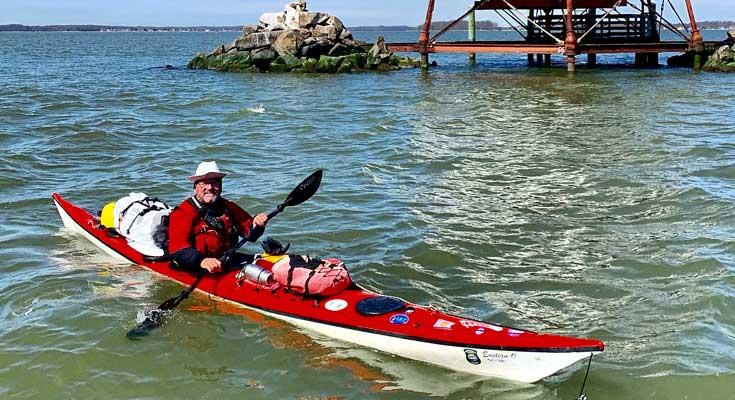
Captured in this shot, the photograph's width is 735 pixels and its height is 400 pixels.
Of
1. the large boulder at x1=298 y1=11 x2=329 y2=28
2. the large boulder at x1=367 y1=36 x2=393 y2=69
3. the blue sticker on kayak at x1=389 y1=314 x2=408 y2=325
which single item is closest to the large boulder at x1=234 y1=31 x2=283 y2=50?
the large boulder at x1=298 y1=11 x2=329 y2=28

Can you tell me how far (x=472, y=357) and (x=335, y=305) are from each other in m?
1.26

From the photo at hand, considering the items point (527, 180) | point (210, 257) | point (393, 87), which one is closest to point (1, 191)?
point (210, 257)

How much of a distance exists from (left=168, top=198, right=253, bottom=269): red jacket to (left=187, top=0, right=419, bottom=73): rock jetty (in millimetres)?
26239

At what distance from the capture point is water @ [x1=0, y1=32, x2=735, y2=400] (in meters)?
5.41

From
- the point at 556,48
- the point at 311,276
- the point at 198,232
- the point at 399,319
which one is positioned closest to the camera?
the point at 399,319

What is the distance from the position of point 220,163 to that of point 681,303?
29.5 feet

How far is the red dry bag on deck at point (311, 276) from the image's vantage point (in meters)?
5.90

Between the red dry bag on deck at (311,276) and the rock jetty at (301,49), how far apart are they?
87.9 ft

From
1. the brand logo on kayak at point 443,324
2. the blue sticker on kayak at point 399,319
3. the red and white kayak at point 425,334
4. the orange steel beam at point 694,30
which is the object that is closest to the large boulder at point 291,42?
A: the orange steel beam at point 694,30

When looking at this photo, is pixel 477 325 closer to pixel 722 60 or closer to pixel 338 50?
pixel 722 60

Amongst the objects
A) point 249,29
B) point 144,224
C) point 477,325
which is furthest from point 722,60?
point 477,325

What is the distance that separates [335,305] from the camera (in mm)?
5785

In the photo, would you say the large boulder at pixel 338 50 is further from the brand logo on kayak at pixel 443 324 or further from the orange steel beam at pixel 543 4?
the brand logo on kayak at pixel 443 324

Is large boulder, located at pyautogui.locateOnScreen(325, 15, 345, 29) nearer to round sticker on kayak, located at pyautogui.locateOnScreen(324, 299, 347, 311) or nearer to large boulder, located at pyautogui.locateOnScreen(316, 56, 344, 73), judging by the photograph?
large boulder, located at pyautogui.locateOnScreen(316, 56, 344, 73)
